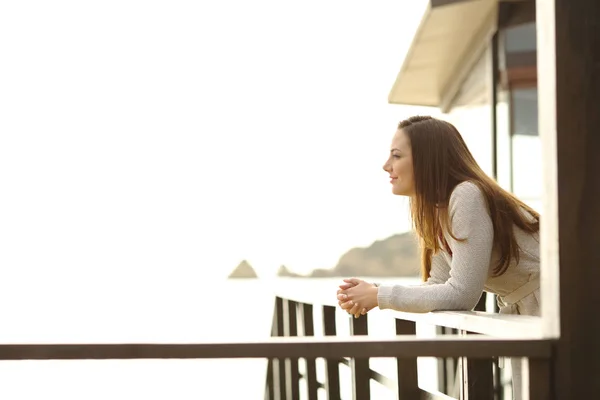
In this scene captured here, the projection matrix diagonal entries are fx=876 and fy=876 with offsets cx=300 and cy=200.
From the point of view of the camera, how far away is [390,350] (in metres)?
1.57

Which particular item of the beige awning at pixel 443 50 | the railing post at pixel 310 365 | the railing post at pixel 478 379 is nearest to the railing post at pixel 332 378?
the railing post at pixel 310 365

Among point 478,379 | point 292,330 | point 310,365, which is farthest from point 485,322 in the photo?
point 292,330

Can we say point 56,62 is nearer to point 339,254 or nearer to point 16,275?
point 16,275

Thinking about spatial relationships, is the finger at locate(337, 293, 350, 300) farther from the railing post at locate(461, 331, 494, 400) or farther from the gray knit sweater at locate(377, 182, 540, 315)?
the railing post at locate(461, 331, 494, 400)

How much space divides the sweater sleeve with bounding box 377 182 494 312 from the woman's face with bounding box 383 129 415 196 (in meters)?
0.28

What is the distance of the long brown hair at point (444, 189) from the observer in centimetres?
220

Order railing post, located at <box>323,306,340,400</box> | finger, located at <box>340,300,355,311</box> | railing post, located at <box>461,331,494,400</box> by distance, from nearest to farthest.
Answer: railing post, located at <box>461,331,494,400</box>
finger, located at <box>340,300,355,311</box>
railing post, located at <box>323,306,340,400</box>

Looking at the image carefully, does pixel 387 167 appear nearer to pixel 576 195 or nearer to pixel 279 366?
pixel 576 195

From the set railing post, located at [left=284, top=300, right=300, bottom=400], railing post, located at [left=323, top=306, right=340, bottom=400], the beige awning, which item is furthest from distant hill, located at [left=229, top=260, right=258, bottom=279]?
railing post, located at [left=323, top=306, right=340, bottom=400]

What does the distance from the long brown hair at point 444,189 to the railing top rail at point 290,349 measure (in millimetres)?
606

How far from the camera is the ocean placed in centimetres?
164

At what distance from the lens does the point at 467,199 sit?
214 centimetres

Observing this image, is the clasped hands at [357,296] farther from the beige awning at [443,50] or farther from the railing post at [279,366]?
the beige awning at [443,50]

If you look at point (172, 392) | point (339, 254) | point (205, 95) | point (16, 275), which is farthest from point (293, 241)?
point (172, 392)
